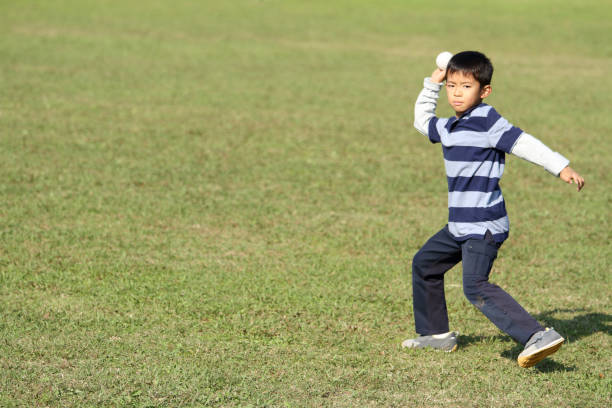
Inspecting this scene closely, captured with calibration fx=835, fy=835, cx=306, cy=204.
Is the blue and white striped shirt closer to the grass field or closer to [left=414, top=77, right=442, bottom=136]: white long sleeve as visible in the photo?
[left=414, top=77, right=442, bottom=136]: white long sleeve

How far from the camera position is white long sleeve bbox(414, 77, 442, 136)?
5.08 meters

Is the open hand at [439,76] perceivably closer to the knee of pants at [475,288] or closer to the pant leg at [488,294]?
the pant leg at [488,294]

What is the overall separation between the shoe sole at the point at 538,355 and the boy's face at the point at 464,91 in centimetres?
139

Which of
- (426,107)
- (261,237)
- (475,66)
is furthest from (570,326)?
(261,237)

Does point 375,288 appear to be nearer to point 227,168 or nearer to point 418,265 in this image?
point 418,265

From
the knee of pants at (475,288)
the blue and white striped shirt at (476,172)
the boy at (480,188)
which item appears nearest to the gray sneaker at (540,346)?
the boy at (480,188)

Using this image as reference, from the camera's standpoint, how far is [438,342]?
5.27 meters

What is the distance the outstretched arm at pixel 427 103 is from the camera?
16.6ft

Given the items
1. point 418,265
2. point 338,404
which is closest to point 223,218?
point 418,265

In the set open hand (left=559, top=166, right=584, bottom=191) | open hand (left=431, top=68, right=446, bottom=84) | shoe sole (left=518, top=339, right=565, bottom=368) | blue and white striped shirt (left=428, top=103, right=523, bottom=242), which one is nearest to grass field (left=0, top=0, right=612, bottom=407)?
shoe sole (left=518, top=339, right=565, bottom=368)

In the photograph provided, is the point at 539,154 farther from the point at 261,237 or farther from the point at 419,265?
the point at 261,237

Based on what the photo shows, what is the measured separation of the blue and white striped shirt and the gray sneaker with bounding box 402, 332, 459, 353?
0.79 m

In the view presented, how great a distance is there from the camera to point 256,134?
12266mm

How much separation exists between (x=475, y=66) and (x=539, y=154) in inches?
24.6
